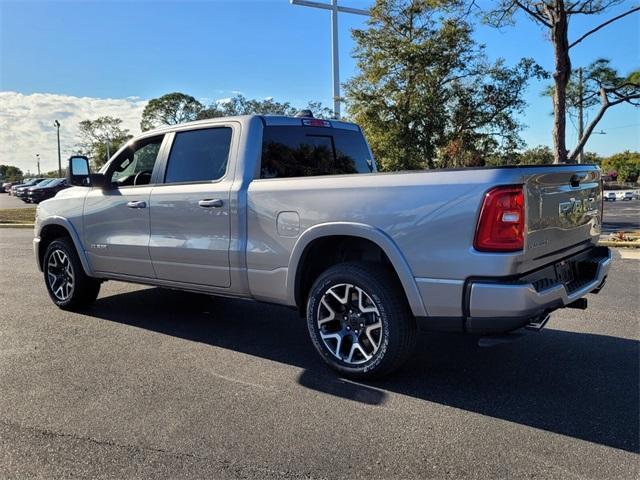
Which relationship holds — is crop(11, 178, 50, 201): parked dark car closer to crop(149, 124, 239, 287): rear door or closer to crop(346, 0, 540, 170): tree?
crop(346, 0, 540, 170): tree

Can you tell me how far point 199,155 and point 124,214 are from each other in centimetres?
105

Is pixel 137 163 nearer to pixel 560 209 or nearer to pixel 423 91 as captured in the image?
pixel 560 209

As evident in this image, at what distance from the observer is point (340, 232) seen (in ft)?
12.2

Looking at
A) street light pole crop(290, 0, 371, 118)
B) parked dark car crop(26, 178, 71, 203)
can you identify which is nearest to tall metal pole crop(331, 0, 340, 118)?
street light pole crop(290, 0, 371, 118)

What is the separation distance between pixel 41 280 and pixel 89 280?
2523 mm

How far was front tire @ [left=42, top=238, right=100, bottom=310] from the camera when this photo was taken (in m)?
5.87

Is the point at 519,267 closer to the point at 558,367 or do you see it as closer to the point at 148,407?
the point at 558,367

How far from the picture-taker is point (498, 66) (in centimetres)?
1574

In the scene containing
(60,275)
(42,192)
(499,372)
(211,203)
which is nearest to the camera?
(499,372)

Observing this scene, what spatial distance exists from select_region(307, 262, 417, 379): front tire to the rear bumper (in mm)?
488

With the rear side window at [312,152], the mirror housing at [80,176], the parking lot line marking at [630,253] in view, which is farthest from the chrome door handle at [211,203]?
the parking lot line marking at [630,253]

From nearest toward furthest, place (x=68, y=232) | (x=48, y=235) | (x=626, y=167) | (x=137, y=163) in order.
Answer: (x=137, y=163)
(x=68, y=232)
(x=48, y=235)
(x=626, y=167)

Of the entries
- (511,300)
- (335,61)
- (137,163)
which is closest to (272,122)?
(137,163)

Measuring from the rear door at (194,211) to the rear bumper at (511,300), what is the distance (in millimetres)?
2077
